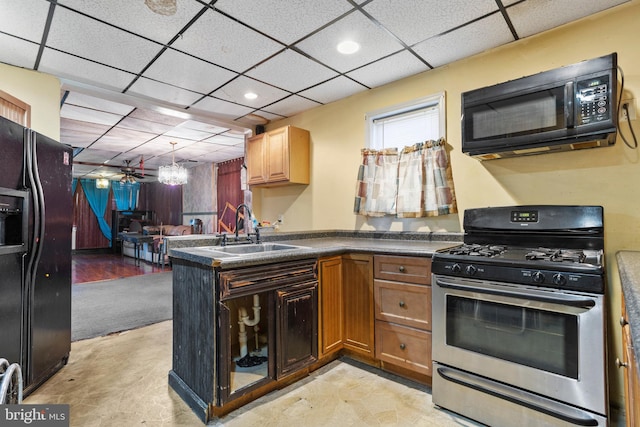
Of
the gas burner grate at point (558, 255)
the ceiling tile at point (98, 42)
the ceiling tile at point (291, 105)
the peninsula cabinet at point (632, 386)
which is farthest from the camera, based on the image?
the ceiling tile at point (291, 105)

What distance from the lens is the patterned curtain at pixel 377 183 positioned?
2.92 metres

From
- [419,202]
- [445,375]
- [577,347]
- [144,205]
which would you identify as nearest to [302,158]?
[419,202]

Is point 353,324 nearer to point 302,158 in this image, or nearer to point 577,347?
point 577,347

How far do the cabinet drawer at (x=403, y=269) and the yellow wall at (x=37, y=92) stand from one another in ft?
9.92

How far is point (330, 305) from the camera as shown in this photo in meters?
2.38

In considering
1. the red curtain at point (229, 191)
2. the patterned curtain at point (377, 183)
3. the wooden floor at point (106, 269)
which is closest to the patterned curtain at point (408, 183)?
the patterned curtain at point (377, 183)

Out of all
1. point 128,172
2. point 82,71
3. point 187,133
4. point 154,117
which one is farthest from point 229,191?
point 82,71

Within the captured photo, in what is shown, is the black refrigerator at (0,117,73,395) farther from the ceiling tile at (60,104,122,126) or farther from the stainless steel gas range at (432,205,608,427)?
the stainless steel gas range at (432,205,608,427)

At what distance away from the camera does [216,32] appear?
7.09ft

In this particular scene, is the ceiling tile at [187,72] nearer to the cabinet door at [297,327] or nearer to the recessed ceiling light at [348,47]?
the recessed ceiling light at [348,47]

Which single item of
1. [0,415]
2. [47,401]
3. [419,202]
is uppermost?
[419,202]

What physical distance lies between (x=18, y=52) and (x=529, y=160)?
3835 mm

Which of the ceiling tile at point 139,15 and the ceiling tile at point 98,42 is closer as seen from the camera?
the ceiling tile at point 139,15

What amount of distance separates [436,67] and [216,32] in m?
1.79
